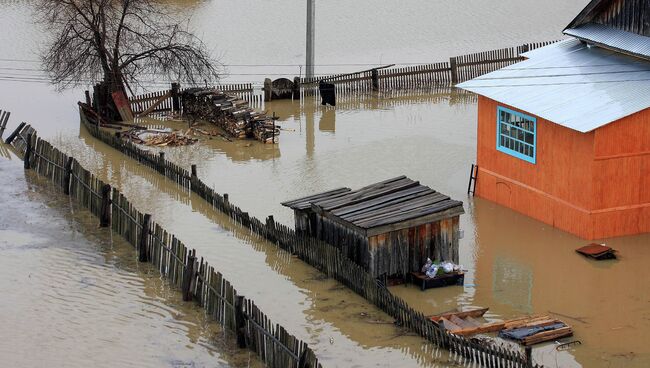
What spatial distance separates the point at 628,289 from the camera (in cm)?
2072

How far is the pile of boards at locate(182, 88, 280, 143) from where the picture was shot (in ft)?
109

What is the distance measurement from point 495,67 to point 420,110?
5.46 meters

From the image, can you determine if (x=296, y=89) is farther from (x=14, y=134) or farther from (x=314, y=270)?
(x=314, y=270)

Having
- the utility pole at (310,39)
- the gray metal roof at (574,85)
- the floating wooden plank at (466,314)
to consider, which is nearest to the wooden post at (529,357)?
the floating wooden plank at (466,314)

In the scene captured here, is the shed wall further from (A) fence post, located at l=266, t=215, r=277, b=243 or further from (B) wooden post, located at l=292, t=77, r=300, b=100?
(B) wooden post, located at l=292, t=77, r=300, b=100

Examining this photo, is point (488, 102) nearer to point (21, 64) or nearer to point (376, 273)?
point (376, 273)

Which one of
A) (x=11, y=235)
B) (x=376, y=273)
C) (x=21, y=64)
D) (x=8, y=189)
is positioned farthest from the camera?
(x=21, y=64)

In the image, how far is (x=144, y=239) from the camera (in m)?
22.5

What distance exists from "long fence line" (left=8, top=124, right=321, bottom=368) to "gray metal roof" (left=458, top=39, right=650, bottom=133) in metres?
8.26

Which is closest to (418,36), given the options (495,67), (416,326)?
(495,67)

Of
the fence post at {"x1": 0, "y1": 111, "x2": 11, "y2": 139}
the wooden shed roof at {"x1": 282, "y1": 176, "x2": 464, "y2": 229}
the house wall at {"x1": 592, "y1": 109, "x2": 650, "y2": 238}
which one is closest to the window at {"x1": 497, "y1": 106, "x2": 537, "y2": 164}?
the house wall at {"x1": 592, "y1": 109, "x2": 650, "y2": 238}

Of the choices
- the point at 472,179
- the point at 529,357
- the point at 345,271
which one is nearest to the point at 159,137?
the point at 472,179

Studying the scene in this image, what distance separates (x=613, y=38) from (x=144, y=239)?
11877 mm

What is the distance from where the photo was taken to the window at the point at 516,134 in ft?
82.3
